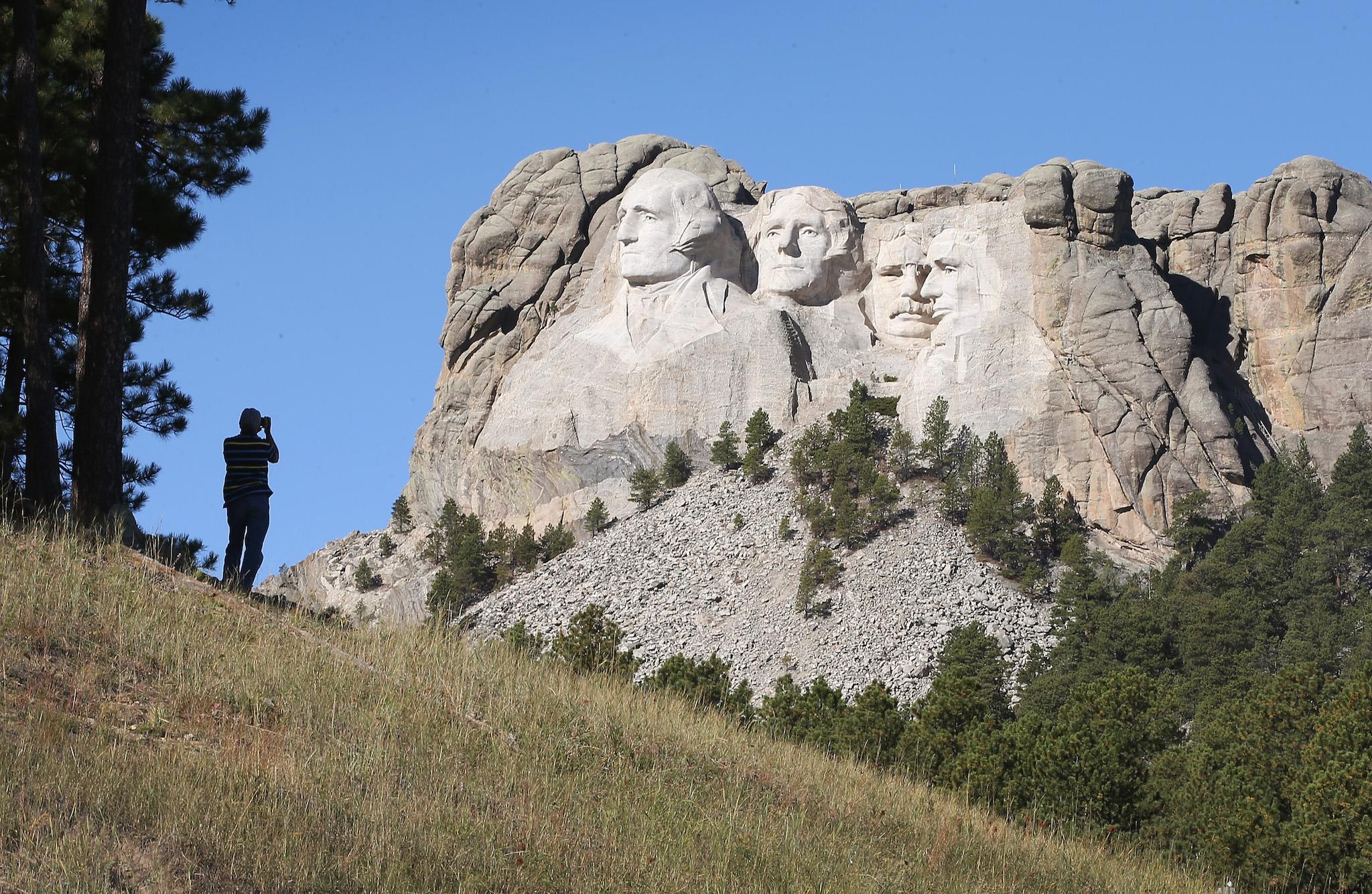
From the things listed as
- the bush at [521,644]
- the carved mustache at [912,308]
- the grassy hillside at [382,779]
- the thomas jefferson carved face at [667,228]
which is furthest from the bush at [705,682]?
the thomas jefferson carved face at [667,228]

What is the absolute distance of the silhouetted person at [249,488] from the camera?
16.9m

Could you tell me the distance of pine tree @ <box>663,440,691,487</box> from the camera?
52500 millimetres

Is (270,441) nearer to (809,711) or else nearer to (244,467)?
(244,467)

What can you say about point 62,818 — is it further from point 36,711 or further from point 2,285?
point 2,285

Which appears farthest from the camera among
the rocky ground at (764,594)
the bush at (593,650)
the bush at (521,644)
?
the rocky ground at (764,594)

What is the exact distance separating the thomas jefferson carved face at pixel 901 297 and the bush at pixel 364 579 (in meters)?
16.9

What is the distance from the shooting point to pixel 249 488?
16953 millimetres

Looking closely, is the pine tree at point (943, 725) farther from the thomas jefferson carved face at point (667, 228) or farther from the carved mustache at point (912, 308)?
the thomas jefferson carved face at point (667, 228)

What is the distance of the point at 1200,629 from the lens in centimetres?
4009


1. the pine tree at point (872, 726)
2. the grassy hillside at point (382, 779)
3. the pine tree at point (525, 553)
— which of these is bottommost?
the grassy hillside at point (382, 779)

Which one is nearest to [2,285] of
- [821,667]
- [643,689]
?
[643,689]

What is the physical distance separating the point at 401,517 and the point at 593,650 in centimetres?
3215

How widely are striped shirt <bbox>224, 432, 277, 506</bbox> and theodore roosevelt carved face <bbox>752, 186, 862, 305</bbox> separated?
128ft

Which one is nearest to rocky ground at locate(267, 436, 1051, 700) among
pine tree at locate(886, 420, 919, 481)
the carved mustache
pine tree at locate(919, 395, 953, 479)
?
pine tree at locate(886, 420, 919, 481)
